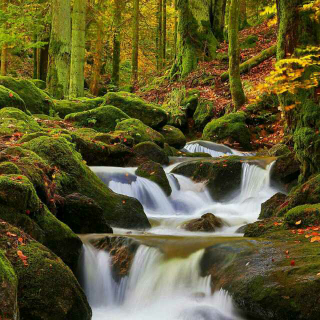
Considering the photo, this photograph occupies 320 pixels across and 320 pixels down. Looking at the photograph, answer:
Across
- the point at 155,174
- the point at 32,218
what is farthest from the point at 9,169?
the point at 155,174

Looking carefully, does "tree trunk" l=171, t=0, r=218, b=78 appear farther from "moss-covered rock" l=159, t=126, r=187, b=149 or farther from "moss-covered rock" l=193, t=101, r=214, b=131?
"moss-covered rock" l=159, t=126, r=187, b=149

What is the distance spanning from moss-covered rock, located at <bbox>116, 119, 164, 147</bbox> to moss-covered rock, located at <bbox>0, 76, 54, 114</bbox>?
8.92 ft

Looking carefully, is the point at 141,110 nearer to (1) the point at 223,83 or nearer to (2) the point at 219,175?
(2) the point at 219,175

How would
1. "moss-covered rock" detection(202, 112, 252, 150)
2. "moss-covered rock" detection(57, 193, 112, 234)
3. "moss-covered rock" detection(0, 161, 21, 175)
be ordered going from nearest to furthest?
1. "moss-covered rock" detection(0, 161, 21, 175)
2. "moss-covered rock" detection(57, 193, 112, 234)
3. "moss-covered rock" detection(202, 112, 252, 150)

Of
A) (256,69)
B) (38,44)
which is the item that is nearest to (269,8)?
(256,69)

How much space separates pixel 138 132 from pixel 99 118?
164 centimetres

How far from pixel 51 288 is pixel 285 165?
23.1ft

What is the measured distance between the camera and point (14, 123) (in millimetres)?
9406

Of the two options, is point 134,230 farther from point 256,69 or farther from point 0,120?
point 256,69

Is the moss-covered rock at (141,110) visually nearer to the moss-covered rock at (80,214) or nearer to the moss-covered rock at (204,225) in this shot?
the moss-covered rock at (204,225)

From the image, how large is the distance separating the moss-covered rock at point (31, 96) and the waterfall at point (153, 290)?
8204 mm

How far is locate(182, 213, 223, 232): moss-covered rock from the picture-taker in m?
7.39

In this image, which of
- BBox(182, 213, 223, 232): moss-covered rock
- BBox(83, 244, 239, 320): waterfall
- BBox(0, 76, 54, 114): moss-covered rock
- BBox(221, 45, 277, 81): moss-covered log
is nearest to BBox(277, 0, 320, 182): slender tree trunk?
BBox(182, 213, 223, 232): moss-covered rock

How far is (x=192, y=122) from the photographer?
16.6 metres
